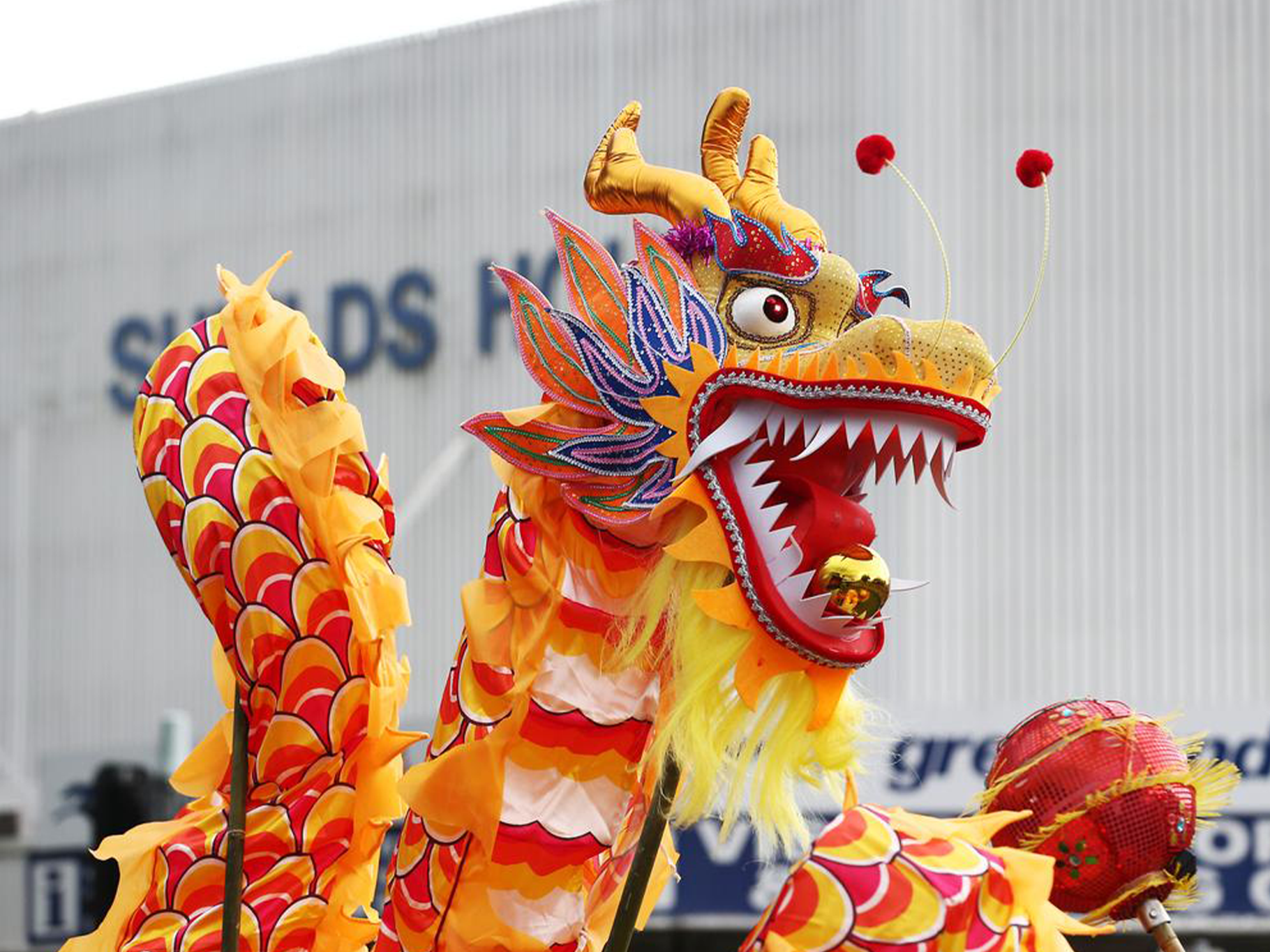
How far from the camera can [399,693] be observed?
9.34 ft

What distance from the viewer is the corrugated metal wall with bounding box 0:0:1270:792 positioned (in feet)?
32.0

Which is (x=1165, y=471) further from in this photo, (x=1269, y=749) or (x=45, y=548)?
(x=45, y=548)

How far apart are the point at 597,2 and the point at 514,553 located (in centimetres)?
919

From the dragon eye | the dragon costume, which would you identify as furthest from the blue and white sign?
the dragon eye

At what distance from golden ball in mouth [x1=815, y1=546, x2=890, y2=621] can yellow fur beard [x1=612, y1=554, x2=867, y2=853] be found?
0.33 feet

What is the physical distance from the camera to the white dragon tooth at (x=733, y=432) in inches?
86.5

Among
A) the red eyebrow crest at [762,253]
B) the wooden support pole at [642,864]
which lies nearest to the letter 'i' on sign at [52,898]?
the wooden support pole at [642,864]

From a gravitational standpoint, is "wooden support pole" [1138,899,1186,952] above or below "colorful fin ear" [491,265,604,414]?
below

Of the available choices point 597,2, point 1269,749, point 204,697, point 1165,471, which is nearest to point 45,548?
point 204,697

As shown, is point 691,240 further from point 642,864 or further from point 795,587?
point 642,864

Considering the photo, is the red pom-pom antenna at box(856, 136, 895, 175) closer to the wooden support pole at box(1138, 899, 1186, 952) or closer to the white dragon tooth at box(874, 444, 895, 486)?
the white dragon tooth at box(874, 444, 895, 486)

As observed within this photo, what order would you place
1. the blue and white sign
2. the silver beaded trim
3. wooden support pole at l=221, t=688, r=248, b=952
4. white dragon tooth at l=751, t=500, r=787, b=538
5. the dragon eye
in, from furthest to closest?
1. the blue and white sign
2. wooden support pole at l=221, t=688, r=248, b=952
3. the dragon eye
4. white dragon tooth at l=751, t=500, r=787, b=538
5. the silver beaded trim

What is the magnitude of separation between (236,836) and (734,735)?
849 mm

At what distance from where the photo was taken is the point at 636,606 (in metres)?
2.32
